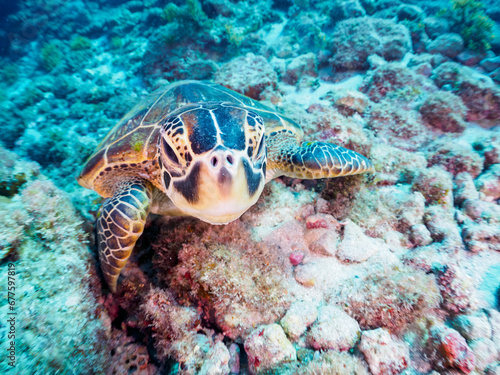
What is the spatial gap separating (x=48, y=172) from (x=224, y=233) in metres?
3.89

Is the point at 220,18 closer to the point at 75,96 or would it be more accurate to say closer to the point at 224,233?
the point at 75,96

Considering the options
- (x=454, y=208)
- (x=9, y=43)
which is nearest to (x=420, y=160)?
(x=454, y=208)

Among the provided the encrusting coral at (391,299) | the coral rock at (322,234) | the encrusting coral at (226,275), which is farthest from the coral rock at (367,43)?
the encrusting coral at (226,275)

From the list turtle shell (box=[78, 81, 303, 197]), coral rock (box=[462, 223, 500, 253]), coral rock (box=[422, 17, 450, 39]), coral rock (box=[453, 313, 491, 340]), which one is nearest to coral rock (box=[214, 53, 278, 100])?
turtle shell (box=[78, 81, 303, 197])

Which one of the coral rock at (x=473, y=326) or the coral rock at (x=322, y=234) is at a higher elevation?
the coral rock at (x=473, y=326)

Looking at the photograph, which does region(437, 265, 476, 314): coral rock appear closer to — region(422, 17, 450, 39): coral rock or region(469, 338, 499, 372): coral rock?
region(469, 338, 499, 372): coral rock

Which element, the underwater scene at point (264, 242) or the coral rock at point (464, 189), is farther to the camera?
the coral rock at point (464, 189)

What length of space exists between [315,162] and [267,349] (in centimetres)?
160

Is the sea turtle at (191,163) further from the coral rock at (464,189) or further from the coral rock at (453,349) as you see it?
the coral rock at (453,349)

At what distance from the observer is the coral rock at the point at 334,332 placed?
128 centimetres

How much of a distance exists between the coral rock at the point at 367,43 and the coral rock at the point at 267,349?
236 inches

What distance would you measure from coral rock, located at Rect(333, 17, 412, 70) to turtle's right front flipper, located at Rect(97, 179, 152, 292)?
582 cm

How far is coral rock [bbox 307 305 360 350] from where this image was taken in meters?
1.28

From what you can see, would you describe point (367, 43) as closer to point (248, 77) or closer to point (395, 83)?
point (395, 83)
